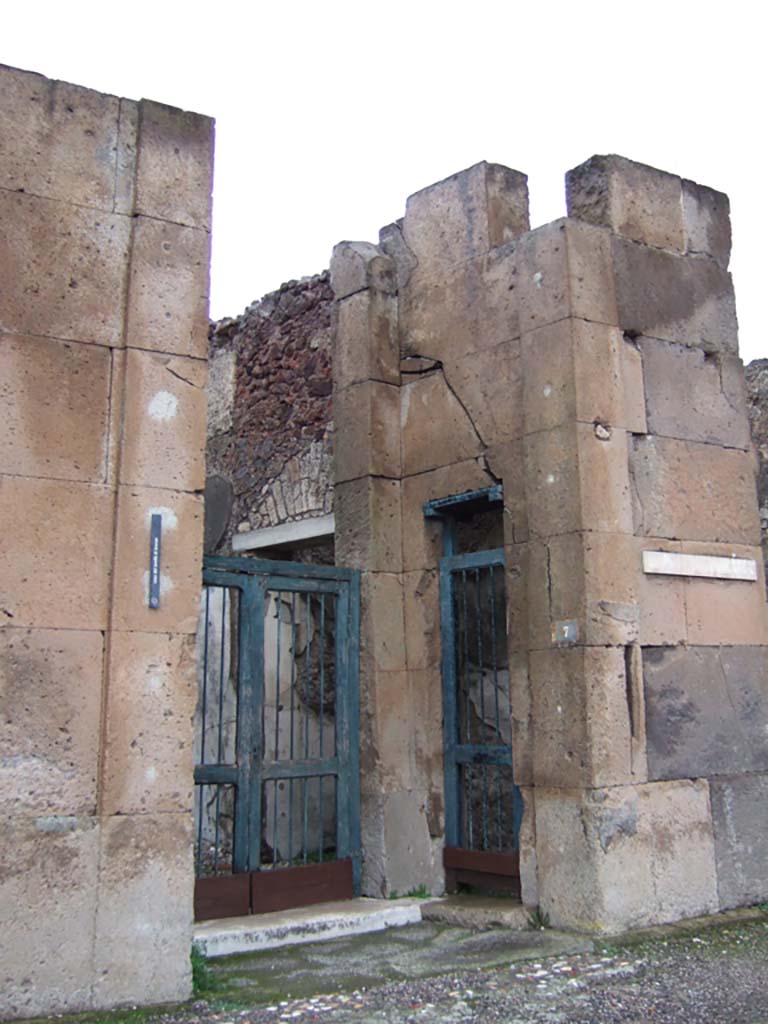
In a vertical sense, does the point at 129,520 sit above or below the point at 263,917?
above

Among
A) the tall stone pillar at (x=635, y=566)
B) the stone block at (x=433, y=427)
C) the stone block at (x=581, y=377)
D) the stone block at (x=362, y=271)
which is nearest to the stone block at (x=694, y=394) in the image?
the tall stone pillar at (x=635, y=566)

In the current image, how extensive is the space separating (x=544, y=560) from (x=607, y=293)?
145 centimetres

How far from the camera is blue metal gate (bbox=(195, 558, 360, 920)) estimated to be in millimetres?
5578

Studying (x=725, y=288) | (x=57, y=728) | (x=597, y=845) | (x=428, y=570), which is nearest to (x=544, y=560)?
(x=428, y=570)

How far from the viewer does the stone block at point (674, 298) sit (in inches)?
232

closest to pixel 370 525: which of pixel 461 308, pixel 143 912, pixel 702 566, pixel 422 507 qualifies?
pixel 422 507

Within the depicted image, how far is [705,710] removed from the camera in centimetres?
571

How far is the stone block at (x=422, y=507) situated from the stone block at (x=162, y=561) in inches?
76.9

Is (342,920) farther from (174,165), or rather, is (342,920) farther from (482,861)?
(174,165)

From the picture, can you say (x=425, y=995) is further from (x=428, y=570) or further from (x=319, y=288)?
(x=319, y=288)

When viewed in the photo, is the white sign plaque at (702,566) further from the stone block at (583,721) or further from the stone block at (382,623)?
the stone block at (382,623)

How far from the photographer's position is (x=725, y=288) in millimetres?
6395

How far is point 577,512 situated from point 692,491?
87 cm

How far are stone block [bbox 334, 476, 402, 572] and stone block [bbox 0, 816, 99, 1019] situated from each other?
261 centimetres
